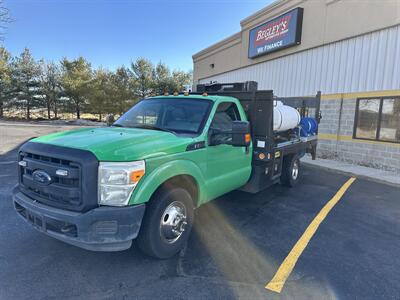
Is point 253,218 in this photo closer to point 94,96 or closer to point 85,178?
point 85,178

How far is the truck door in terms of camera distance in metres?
3.79

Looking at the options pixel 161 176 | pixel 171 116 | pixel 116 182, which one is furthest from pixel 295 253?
pixel 171 116

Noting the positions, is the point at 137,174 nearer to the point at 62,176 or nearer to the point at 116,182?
the point at 116,182

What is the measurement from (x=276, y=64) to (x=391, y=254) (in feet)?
39.3

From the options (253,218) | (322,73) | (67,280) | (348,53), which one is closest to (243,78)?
(322,73)

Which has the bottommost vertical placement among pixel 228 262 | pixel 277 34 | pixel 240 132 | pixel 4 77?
pixel 228 262

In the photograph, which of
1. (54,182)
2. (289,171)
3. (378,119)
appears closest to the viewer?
(54,182)

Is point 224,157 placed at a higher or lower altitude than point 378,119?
lower

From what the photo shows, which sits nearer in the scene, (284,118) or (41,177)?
(41,177)

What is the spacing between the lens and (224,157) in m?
4.04

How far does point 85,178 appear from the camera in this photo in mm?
2596

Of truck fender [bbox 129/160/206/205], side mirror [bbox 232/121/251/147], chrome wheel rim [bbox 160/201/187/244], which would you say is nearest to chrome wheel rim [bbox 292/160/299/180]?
side mirror [bbox 232/121/251/147]

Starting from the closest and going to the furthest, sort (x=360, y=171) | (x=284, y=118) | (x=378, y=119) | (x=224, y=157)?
(x=224, y=157) < (x=284, y=118) < (x=360, y=171) < (x=378, y=119)

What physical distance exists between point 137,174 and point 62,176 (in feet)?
2.47
